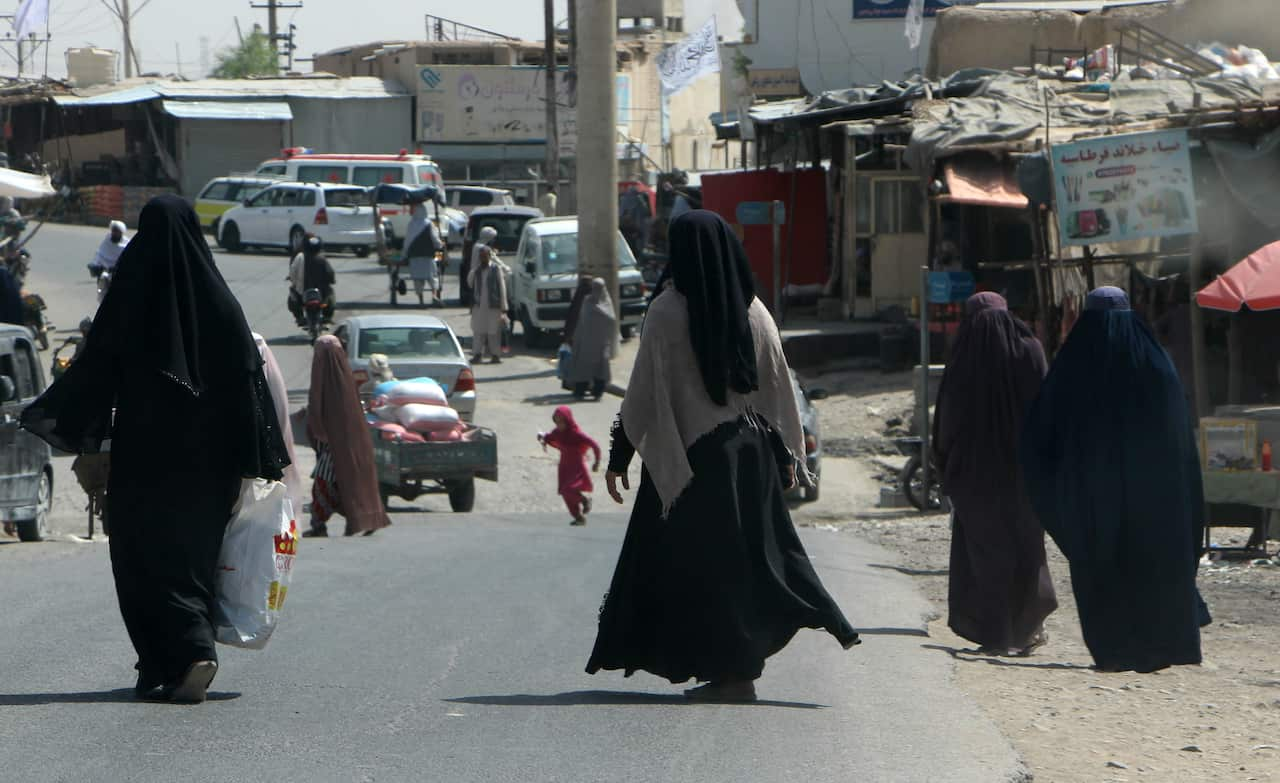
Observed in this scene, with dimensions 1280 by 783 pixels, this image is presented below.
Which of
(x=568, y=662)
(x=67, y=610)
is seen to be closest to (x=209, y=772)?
(x=568, y=662)

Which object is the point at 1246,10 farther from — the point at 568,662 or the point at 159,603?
the point at 159,603

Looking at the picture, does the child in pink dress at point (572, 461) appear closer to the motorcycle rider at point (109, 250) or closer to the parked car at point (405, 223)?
the motorcycle rider at point (109, 250)

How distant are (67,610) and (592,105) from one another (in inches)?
725

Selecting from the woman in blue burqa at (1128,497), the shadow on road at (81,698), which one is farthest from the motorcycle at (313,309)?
the shadow on road at (81,698)

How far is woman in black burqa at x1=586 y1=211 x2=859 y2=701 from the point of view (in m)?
5.68

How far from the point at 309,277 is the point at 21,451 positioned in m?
13.0

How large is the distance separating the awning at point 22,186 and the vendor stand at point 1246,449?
43.4 feet

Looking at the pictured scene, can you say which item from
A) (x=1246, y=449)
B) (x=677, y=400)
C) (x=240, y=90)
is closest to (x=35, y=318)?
(x=1246, y=449)

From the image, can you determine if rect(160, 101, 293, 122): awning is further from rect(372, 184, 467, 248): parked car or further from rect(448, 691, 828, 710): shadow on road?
rect(448, 691, 828, 710): shadow on road

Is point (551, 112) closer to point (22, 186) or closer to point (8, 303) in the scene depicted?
point (22, 186)

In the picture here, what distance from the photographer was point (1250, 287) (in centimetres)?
1155

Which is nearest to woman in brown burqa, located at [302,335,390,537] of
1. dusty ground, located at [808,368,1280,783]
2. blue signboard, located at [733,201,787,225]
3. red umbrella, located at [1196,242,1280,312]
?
dusty ground, located at [808,368,1280,783]

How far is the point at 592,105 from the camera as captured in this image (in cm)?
2548

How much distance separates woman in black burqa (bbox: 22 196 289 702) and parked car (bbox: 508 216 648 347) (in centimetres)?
2045
